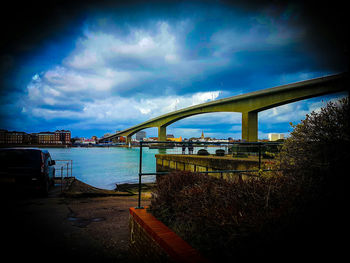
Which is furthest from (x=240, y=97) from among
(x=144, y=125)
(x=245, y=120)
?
(x=144, y=125)

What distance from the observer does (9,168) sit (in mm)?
7891

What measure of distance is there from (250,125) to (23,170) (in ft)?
84.3

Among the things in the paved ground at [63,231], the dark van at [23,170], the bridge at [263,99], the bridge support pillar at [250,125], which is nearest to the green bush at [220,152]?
the paved ground at [63,231]

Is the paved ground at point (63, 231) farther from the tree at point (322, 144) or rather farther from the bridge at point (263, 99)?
the bridge at point (263, 99)

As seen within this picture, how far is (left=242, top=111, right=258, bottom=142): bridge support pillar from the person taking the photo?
27.9 metres

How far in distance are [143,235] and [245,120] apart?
27956mm

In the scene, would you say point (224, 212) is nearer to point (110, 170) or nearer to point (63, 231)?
point (63, 231)

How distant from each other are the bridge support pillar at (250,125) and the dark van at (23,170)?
23694 mm

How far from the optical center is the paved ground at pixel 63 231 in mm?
3934

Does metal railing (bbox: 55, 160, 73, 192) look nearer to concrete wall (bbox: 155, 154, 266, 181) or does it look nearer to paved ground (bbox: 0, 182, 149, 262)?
paved ground (bbox: 0, 182, 149, 262)

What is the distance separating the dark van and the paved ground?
1.94 feet

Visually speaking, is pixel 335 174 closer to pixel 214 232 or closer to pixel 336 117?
pixel 214 232

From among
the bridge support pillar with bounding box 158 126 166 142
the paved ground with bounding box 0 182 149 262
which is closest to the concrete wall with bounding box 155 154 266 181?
the paved ground with bounding box 0 182 149 262

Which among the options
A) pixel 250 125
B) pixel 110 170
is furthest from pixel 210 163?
pixel 110 170
